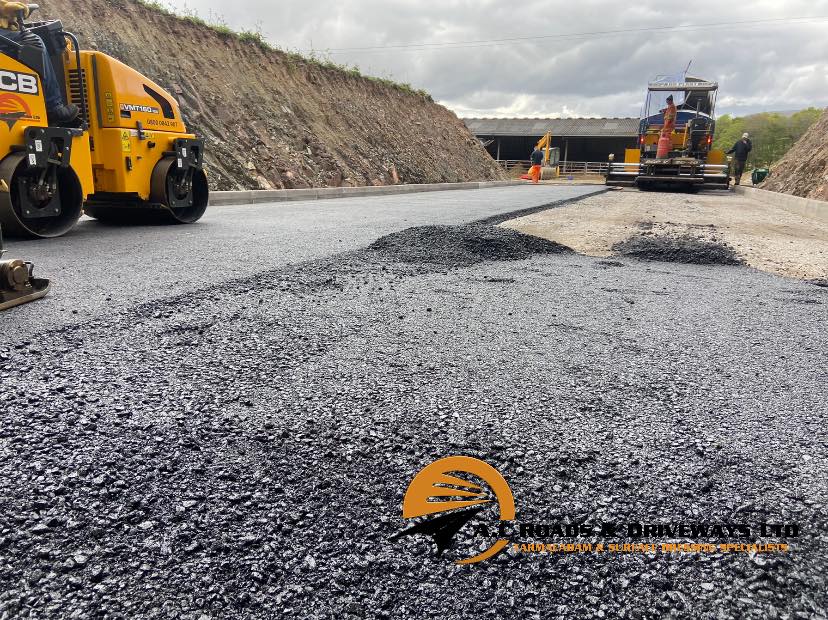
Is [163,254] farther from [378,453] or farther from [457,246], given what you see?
[378,453]

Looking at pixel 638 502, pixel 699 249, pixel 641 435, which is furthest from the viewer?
pixel 699 249

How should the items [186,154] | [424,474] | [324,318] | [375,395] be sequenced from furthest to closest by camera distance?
[186,154] → [324,318] → [375,395] → [424,474]

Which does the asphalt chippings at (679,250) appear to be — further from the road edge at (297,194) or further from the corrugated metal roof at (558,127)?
the corrugated metal roof at (558,127)

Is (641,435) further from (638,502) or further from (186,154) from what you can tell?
(186,154)

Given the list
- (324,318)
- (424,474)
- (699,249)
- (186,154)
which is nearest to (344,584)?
(424,474)

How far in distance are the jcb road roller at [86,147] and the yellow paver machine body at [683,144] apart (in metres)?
17.1

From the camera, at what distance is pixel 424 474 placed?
184 centimetres

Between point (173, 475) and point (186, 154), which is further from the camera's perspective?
point (186, 154)

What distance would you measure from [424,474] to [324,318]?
188cm

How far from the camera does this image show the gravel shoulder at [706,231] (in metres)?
6.41

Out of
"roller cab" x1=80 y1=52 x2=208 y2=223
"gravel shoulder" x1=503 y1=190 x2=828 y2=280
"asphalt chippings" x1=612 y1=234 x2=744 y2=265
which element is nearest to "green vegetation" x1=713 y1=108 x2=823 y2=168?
"gravel shoulder" x1=503 y1=190 x2=828 y2=280

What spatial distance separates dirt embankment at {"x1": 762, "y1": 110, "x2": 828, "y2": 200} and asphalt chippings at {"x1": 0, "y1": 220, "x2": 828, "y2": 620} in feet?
48.8

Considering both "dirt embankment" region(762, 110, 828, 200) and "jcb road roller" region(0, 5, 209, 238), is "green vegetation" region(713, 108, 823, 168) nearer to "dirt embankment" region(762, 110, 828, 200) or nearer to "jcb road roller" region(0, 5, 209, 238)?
"dirt embankment" region(762, 110, 828, 200)

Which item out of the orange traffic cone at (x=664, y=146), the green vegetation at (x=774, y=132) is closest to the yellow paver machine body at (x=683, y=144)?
the orange traffic cone at (x=664, y=146)
